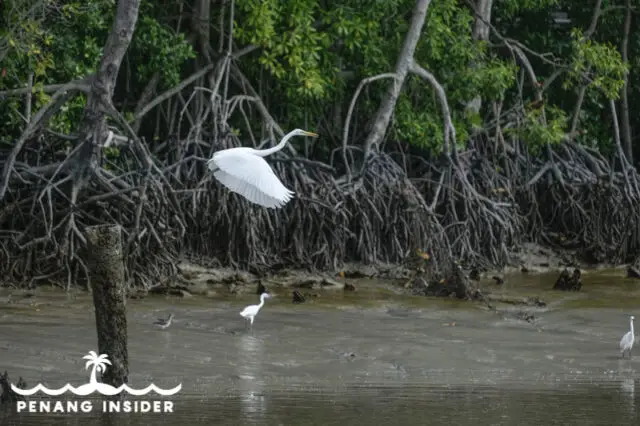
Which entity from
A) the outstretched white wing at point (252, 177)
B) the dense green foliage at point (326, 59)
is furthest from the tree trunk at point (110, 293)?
the dense green foliage at point (326, 59)

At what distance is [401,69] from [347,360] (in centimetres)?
641

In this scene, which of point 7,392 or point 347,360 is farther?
point 347,360

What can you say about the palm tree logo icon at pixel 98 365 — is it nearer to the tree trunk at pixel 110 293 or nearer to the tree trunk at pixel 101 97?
the tree trunk at pixel 110 293

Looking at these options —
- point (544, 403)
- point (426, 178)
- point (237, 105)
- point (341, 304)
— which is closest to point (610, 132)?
point (426, 178)

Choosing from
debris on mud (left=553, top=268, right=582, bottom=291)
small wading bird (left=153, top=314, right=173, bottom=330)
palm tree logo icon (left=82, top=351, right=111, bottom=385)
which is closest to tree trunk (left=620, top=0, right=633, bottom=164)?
debris on mud (left=553, top=268, right=582, bottom=291)

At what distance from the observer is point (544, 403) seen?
1082cm

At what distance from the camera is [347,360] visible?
12.1 meters

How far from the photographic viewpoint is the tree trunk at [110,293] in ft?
32.4

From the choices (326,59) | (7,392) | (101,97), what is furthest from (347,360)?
(326,59)

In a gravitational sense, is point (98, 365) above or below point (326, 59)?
below

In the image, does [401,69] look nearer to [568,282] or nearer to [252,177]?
[568,282]

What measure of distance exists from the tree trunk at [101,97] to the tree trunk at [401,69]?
3832 millimetres

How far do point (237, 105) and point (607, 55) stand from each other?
477 centimetres

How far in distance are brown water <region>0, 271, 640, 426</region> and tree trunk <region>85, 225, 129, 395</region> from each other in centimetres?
33
